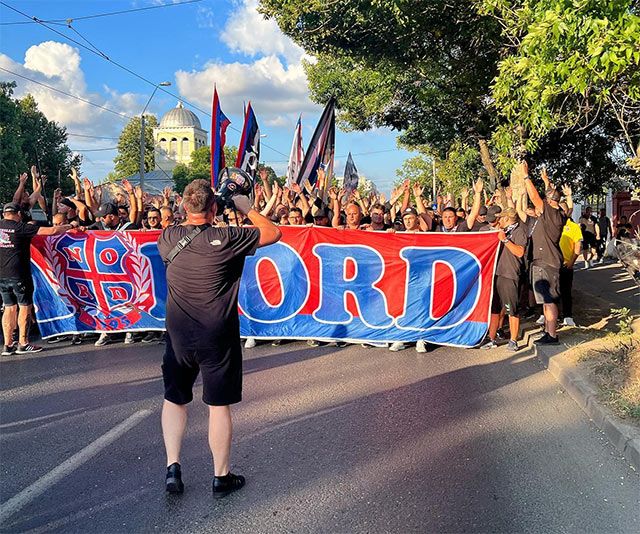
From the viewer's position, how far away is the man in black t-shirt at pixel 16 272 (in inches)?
281

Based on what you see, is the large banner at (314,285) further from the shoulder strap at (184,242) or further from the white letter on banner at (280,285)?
the shoulder strap at (184,242)

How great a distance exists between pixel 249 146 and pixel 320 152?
2733 mm

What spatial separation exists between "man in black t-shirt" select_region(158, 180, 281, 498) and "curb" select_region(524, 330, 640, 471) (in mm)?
2720

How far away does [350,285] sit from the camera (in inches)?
288

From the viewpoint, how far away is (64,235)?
7848 millimetres

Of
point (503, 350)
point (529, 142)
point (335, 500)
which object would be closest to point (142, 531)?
point (335, 500)

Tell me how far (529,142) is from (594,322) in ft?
13.3

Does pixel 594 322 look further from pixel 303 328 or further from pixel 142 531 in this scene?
pixel 142 531

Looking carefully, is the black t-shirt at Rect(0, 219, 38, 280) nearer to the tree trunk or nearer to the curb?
the curb

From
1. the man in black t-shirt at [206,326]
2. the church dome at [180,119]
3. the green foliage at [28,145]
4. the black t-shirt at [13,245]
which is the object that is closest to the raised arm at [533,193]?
the man in black t-shirt at [206,326]

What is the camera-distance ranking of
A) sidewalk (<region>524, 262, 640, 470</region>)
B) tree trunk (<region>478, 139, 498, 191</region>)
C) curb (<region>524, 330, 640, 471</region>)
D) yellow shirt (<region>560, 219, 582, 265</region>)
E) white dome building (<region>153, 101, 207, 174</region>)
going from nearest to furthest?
1. curb (<region>524, 330, 640, 471</region>)
2. sidewalk (<region>524, 262, 640, 470</region>)
3. yellow shirt (<region>560, 219, 582, 265</region>)
4. tree trunk (<region>478, 139, 498, 191</region>)
5. white dome building (<region>153, 101, 207, 174</region>)

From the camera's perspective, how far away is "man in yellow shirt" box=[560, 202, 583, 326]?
8.31 metres

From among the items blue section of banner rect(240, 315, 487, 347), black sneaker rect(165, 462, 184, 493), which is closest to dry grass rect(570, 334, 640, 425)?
blue section of banner rect(240, 315, 487, 347)

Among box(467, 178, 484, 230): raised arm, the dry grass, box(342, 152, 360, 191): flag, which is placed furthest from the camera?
box(342, 152, 360, 191): flag
